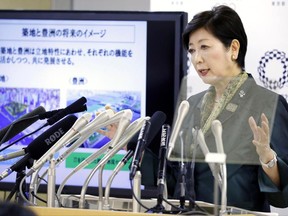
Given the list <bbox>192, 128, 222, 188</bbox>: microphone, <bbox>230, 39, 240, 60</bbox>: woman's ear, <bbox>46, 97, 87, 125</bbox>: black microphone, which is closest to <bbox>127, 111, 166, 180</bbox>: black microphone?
<bbox>192, 128, 222, 188</bbox>: microphone

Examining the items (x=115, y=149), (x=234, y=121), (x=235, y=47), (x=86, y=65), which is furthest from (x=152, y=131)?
(x=86, y=65)

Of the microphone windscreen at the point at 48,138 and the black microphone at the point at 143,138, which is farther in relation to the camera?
the microphone windscreen at the point at 48,138

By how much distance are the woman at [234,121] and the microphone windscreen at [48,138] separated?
354 millimetres

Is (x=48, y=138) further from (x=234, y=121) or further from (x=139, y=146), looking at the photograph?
(x=234, y=121)

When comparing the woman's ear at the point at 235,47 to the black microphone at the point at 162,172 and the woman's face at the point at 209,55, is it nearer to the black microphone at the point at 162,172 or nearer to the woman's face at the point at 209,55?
the woman's face at the point at 209,55

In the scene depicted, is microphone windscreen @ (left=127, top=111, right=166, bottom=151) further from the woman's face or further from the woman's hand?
the woman's face

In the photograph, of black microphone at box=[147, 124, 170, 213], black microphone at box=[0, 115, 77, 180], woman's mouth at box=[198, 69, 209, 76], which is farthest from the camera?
woman's mouth at box=[198, 69, 209, 76]

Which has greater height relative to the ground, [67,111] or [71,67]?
[71,67]

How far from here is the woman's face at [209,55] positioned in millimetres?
2234

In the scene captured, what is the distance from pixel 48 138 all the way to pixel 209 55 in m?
0.83

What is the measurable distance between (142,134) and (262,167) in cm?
66

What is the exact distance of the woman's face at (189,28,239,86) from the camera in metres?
2.23

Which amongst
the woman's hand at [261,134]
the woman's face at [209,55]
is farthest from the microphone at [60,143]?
the woman's face at [209,55]

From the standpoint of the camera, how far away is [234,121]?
146 centimetres
